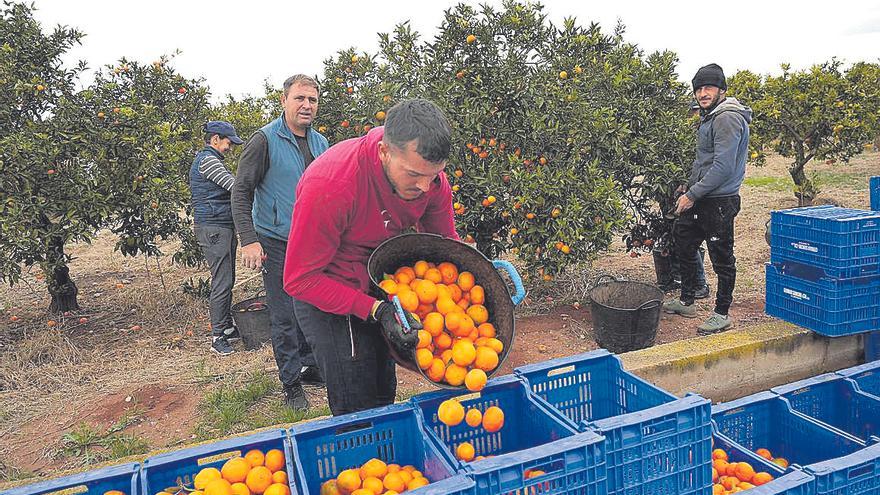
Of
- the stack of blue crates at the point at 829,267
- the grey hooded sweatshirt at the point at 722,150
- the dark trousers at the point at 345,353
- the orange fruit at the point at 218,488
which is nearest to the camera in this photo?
the orange fruit at the point at 218,488

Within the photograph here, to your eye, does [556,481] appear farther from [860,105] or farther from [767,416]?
[860,105]

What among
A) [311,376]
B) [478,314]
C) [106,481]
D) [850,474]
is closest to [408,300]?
[478,314]

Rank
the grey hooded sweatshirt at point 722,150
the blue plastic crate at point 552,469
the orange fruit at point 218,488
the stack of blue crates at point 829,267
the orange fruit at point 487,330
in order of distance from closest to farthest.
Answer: the blue plastic crate at point 552,469 → the orange fruit at point 218,488 → the orange fruit at point 487,330 → the stack of blue crates at point 829,267 → the grey hooded sweatshirt at point 722,150

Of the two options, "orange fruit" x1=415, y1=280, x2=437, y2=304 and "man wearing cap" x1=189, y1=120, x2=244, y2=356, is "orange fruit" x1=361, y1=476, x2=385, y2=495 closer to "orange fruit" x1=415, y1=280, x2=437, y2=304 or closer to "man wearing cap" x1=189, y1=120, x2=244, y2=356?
"orange fruit" x1=415, y1=280, x2=437, y2=304

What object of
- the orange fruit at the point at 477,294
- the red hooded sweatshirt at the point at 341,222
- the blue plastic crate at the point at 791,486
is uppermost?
the red hooded sweatshirt at the point at 341,222

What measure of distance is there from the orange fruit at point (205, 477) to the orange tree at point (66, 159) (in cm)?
423

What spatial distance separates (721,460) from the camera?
2.57 meters

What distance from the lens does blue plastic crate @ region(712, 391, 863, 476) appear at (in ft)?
9.03

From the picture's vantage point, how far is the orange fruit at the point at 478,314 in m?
2.38

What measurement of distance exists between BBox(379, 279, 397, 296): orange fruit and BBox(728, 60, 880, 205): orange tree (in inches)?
340

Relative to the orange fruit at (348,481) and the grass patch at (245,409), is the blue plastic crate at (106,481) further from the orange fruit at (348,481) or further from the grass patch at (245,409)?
the grass patch at (245,409)

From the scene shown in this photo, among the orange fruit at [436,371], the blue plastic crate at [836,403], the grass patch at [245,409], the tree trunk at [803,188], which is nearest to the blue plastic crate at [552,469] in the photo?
the orange fruit at [436,371]

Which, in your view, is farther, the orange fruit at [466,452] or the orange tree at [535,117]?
the orange tree at [535,117]

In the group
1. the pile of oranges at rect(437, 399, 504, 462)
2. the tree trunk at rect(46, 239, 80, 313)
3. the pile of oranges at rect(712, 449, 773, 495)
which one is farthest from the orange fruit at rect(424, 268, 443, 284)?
the tree trunk at rect(46, 239, 80, 313)
